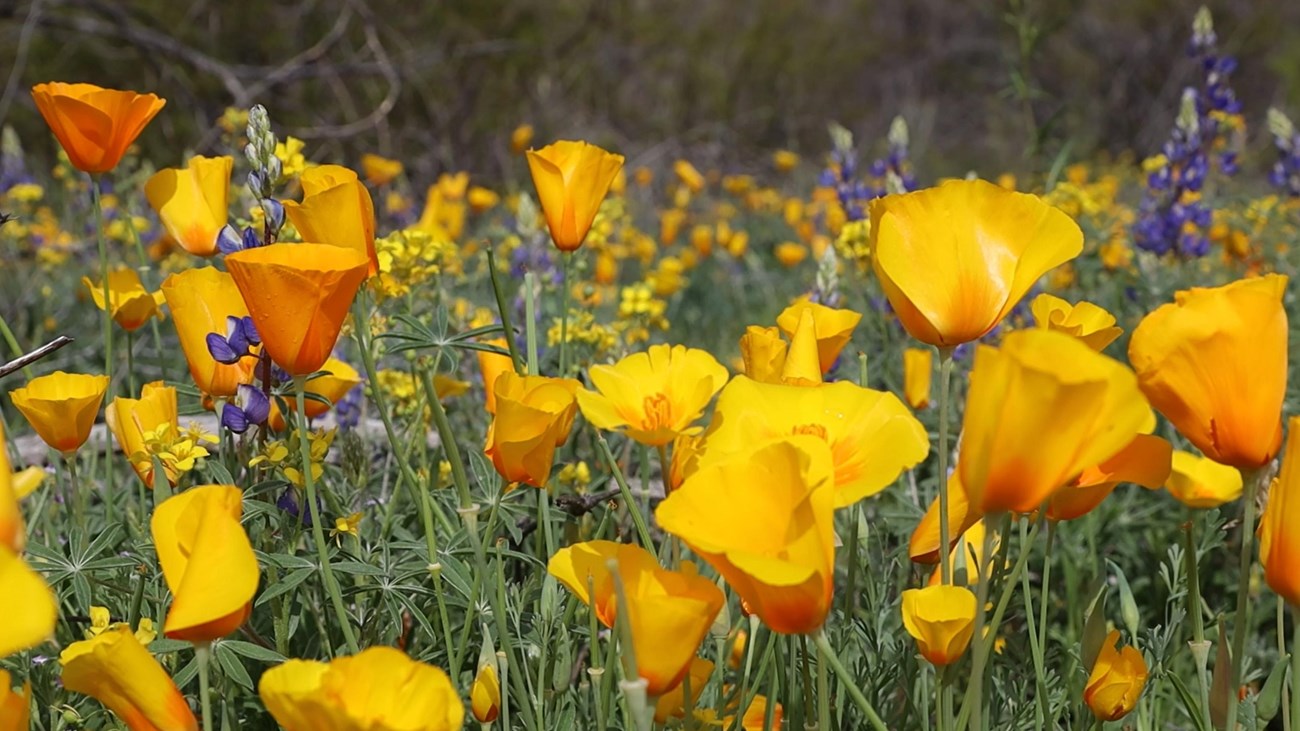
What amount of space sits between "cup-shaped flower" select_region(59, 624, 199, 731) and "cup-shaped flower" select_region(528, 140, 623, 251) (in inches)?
28.4

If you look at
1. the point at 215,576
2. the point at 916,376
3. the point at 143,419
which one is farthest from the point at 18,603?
the point at 916,376

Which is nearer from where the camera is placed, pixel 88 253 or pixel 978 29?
pixel 88 253

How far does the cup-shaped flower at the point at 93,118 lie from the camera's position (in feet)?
4.82

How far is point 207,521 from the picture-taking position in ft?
2.83

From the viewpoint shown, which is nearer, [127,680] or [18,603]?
[18,603]

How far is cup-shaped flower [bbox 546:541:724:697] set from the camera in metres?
0.88

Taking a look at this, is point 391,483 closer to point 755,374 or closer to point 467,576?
point 467,576

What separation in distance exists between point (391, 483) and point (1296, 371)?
87.0 inches

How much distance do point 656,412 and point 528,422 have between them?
118 mm

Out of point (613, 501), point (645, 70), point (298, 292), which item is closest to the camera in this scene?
point (298, 292)

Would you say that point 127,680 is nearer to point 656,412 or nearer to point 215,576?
point 215,576

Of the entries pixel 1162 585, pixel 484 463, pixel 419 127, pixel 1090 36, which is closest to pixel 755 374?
pixel 484 463

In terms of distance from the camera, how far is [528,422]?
3.57 feet

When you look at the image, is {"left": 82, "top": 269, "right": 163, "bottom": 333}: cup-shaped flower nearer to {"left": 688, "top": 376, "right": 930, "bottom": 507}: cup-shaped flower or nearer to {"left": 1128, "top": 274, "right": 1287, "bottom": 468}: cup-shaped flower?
{"left": 688, "top": 376, "right": 930, "bottom": 507}: cup-shaped flower
